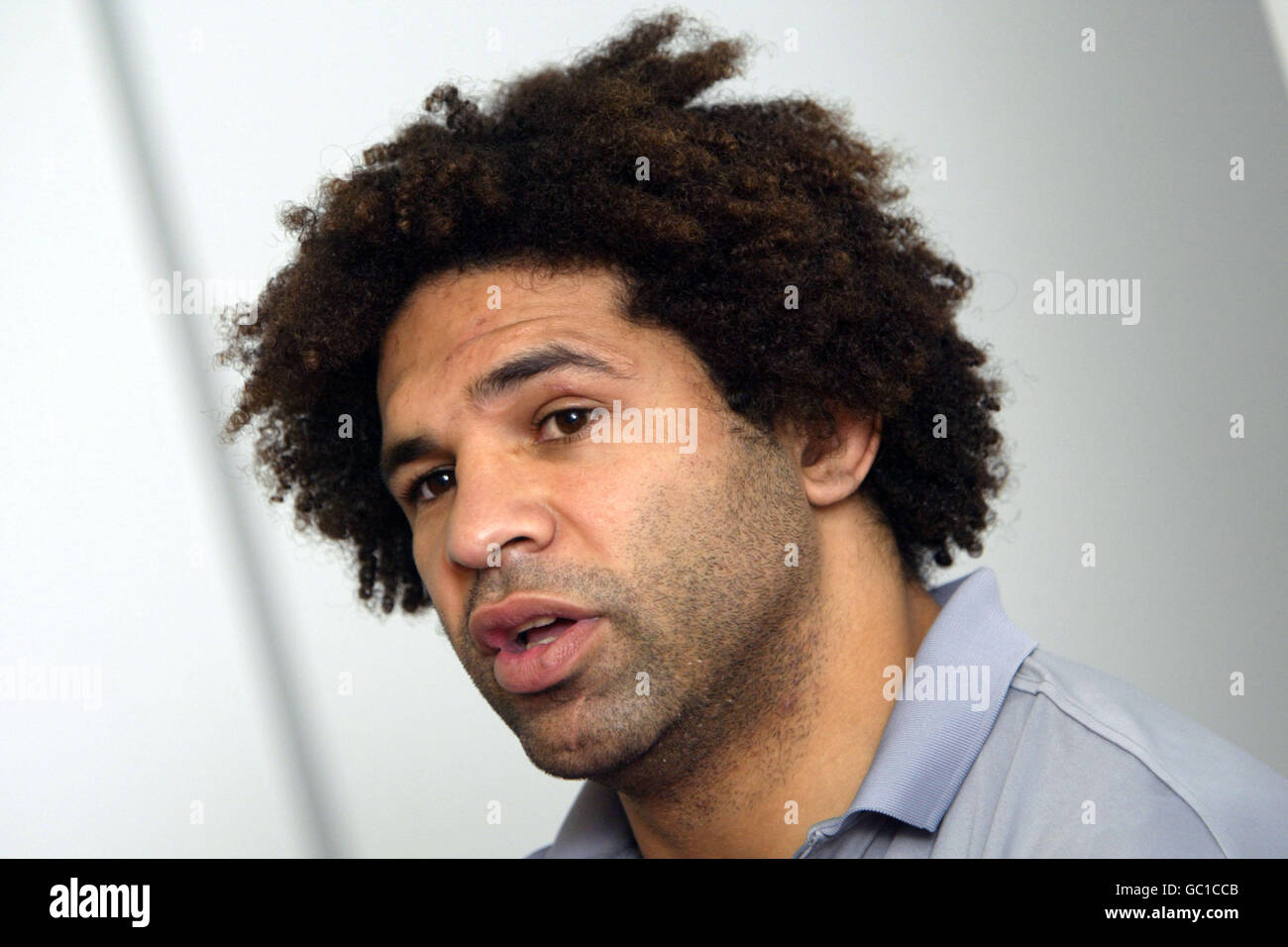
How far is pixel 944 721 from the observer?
6.79 feet

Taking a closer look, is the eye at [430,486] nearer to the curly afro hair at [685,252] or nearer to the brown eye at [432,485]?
the brown eye at [432,485]

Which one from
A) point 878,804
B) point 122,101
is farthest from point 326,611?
point 878,804

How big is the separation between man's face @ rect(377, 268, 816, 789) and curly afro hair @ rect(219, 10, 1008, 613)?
0.11 meters

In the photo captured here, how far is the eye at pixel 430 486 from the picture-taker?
238 centimetres

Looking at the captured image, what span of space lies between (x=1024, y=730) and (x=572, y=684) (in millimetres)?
723

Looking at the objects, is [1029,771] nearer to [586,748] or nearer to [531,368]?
[586,748]

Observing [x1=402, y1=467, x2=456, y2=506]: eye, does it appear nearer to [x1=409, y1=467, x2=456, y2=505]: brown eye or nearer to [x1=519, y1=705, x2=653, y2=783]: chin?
[x1=409, y1=467, x2=456, y2=505]: brown eye

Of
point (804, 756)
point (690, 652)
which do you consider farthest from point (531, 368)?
point (804, 756)

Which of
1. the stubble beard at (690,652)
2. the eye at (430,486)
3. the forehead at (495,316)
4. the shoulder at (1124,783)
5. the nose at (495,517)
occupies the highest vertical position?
the forehead at (495,316)

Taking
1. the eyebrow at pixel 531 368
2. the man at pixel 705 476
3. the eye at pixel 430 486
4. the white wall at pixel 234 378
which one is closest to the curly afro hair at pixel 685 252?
the man at pixel 705 476

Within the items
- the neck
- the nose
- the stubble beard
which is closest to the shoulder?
the neck

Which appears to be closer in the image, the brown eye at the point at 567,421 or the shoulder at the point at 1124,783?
the shoulder at the point at 1124,783

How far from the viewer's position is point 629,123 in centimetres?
251
